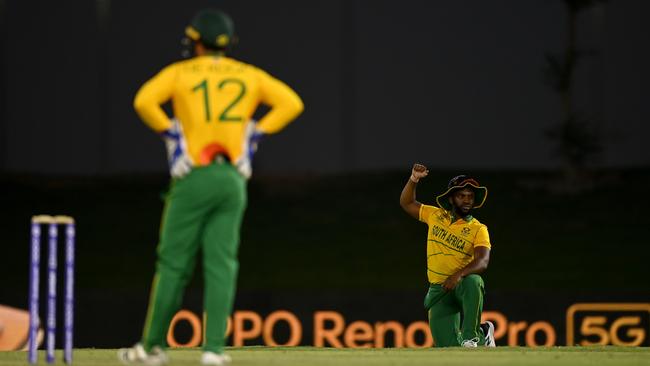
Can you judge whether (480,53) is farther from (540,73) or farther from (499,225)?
(499,225)

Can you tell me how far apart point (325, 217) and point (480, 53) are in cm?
350

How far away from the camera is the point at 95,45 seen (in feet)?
70.0

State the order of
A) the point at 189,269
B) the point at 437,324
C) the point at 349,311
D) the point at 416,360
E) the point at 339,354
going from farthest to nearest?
1. the point at 349,311
2. the point at 437,324
3. the point at 339,354
4. the point at 416,360
5. the point at 189,269

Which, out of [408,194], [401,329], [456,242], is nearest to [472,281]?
[456,242]

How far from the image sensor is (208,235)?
20.7 feet

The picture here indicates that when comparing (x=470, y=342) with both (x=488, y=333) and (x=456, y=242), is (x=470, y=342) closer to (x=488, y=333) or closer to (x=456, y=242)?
(x=488, y=333)

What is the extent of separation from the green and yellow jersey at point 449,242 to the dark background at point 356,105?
1039 centimetres

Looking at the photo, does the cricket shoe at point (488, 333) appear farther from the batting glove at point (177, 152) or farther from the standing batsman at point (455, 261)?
the batting glove at point (177, 152)

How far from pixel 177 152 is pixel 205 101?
0.25m

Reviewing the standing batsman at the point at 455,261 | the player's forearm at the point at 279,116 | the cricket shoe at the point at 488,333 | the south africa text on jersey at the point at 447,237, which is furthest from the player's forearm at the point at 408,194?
the player's forearm at the point at 279,116

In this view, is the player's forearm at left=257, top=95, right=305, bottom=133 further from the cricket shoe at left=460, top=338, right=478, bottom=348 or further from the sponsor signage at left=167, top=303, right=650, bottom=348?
the sponsor signage at left=167, top=303, right=650, bottom=348

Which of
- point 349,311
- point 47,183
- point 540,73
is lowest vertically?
point 349,311

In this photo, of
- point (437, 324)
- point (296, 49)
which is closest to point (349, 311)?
point (437, 324)

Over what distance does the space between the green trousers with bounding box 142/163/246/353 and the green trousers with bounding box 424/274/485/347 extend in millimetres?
3544
